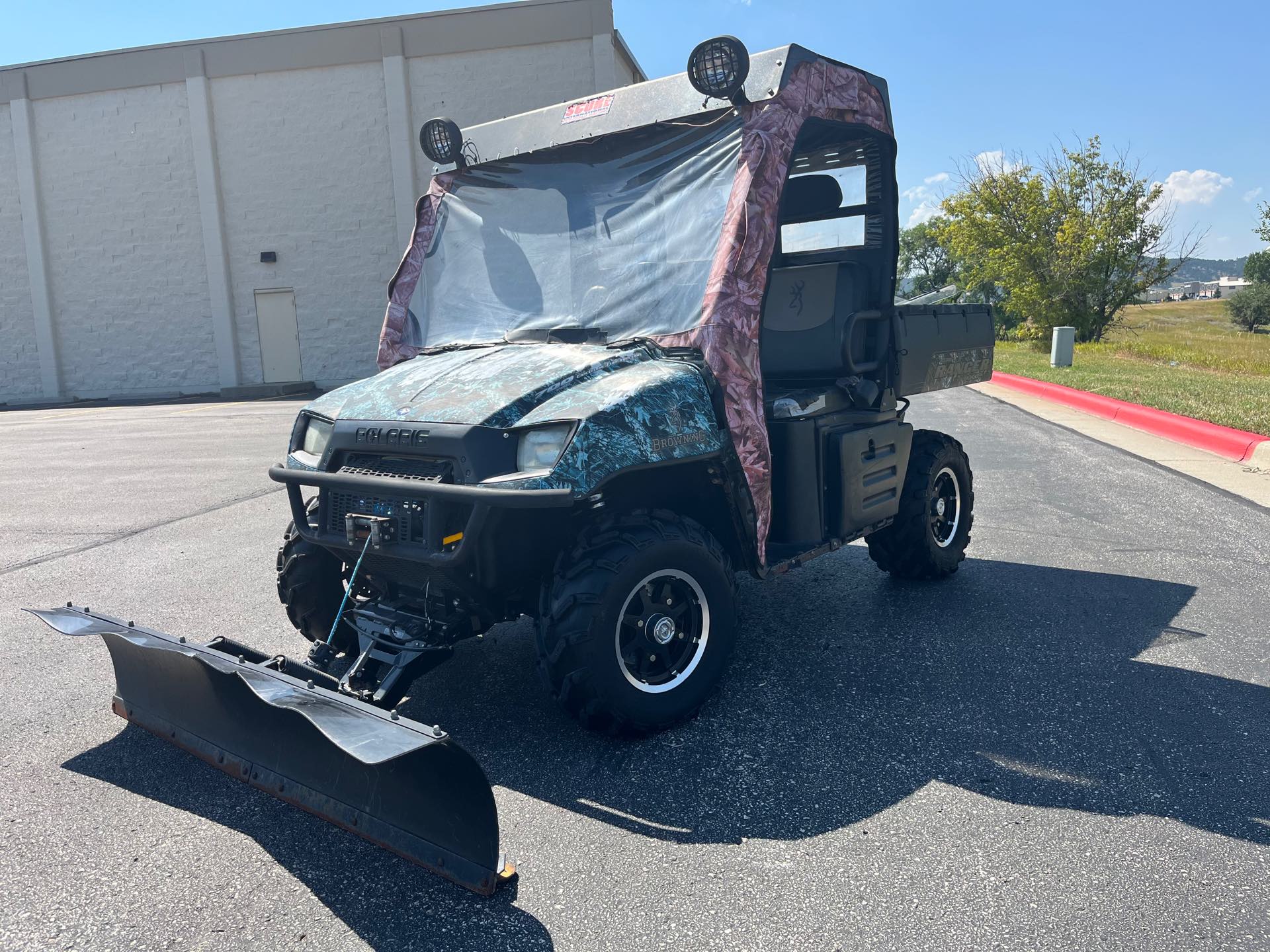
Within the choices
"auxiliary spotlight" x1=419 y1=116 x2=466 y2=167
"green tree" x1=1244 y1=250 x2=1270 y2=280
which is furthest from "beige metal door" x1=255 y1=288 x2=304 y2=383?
"green tree" x1=1244 y1=250 x2=1270 y2=280

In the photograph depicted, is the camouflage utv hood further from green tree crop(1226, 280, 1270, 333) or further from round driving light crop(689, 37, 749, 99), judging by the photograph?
green tree crop(1226, 280, 1270, 333)

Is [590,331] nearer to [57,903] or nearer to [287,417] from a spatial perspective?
[57,903]

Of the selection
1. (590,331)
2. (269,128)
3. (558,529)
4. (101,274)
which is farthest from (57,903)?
(101,274)

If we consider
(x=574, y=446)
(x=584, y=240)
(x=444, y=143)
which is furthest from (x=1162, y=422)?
(x=574, y=446)

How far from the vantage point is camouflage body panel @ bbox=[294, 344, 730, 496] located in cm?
329

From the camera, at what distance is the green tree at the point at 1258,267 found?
70375 millimetres

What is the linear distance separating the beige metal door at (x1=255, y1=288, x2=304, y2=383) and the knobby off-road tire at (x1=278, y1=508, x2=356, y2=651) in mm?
22224

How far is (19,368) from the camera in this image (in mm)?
26125

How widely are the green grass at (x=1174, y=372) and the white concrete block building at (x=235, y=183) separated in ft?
42.2

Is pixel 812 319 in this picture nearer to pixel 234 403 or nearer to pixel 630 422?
pixel 630 422

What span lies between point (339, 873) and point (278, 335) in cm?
2433

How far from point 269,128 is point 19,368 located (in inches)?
381

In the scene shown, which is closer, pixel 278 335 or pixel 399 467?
pixel 399 467

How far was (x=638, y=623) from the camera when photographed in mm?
3586
